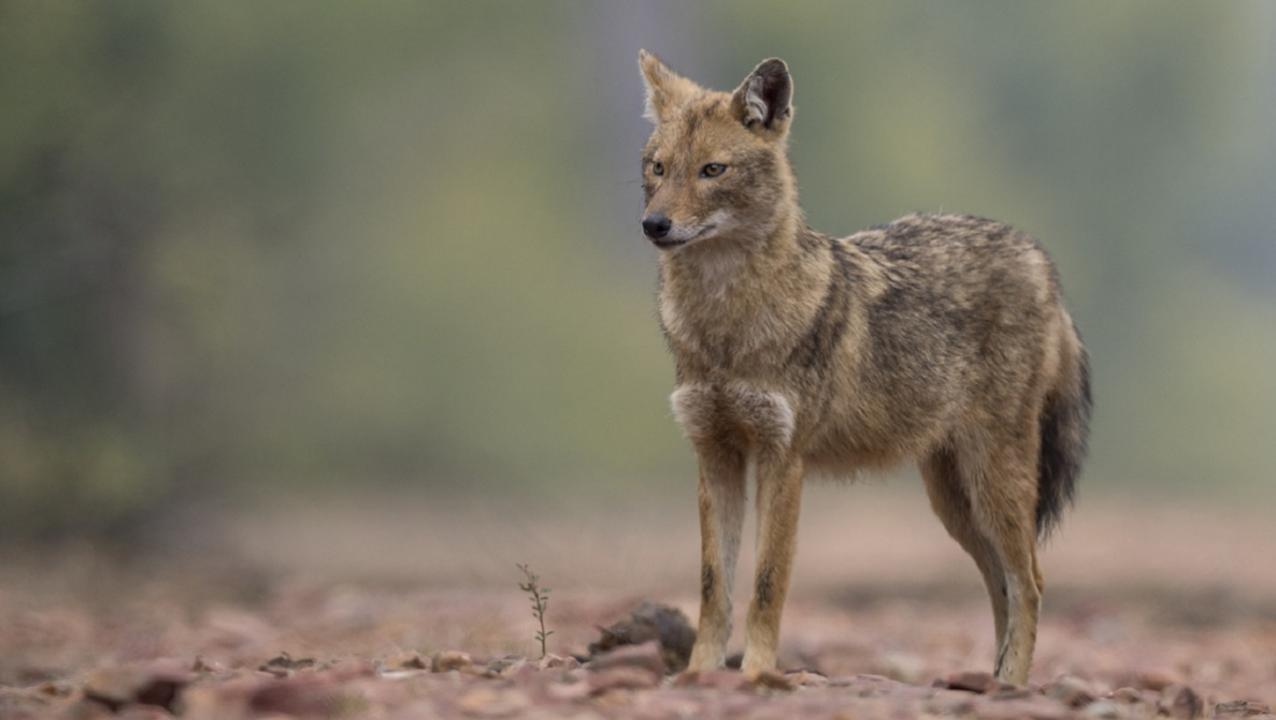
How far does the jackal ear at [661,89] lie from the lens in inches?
254

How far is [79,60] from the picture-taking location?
13.6 meters

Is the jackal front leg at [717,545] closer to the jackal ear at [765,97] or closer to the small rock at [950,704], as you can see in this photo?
the small rock at [950,704]

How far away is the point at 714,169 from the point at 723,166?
38 mm

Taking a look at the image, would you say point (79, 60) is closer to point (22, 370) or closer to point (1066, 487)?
point (22, 370)

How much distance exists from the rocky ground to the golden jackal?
2.12 feet

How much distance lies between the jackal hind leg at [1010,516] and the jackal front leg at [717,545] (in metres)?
1.31

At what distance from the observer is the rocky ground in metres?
4.82

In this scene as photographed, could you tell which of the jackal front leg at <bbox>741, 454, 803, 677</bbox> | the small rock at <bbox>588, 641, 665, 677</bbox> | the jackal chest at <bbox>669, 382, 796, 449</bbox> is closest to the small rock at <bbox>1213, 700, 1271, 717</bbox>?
the jackal front leg at <bbox>741, 454, 803, 677</bbox>

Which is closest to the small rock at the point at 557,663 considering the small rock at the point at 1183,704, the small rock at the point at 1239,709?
the small rock at the point at 1183,704

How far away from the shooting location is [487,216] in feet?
66.6

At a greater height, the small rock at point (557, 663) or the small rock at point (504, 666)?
the small rock at point (557, 663)

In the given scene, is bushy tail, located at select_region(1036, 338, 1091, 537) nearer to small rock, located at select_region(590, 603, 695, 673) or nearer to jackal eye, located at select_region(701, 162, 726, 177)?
small rock, located at select_region(590, 603, 695, 673)

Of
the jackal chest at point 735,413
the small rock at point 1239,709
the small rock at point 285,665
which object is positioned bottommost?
the small rock at point 285,665

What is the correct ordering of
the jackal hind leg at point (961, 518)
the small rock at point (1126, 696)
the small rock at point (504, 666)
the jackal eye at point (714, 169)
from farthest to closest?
the jackal hind leg at point (961, 518) → the jackal eye at point (714, 169) → the small rock at point (1126, 696) → the small rock at point (504, 666)
